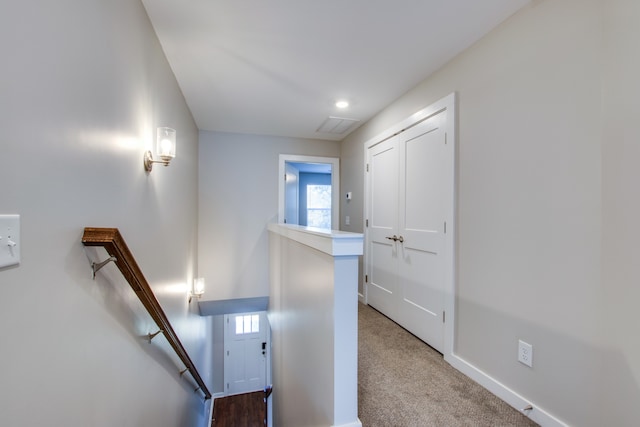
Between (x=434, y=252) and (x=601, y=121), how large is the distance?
1.28m

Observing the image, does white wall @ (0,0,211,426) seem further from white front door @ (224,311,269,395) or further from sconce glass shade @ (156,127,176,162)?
white front door @ (224,311,269,395)

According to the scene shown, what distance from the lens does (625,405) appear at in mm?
1133

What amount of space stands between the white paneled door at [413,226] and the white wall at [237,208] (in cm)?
168

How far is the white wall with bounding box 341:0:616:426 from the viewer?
1263mm

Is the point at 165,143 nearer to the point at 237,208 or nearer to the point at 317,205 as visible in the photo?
the point at 237,208

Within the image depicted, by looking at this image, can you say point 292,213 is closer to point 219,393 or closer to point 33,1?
point 219,393

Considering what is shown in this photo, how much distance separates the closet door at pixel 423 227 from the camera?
2.19m

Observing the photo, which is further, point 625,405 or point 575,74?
point 575,74

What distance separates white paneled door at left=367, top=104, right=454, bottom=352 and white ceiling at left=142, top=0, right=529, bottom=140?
52 centimetres

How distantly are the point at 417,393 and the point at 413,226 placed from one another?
4.25 ft

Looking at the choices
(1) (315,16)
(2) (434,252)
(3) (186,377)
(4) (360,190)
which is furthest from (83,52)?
(4) (360,190)

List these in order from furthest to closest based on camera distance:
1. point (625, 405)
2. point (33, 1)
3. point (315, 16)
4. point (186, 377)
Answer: point (186, 377), point (315, 16), point (625, 405), point (33, 1)

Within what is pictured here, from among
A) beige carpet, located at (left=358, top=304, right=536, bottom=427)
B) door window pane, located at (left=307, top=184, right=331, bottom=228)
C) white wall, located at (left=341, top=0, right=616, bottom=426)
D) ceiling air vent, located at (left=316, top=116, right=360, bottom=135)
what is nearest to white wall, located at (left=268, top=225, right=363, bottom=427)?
beige carpet, located at (left=358, top=304, right=536, bottom=427)

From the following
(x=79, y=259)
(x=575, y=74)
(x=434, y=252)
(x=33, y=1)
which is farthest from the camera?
(x=434, y=252)
